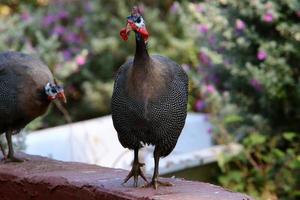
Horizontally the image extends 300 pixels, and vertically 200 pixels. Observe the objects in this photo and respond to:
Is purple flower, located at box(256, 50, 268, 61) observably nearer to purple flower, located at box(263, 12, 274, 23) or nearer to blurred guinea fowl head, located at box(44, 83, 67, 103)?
purple flower, located at box(263, 12, 274, 23)

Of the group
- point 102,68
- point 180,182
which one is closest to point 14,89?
point 180,182

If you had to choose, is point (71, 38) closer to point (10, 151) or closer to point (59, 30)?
point (59, 30)

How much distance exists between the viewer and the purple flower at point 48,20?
762cm

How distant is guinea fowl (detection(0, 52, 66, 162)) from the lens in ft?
11.0

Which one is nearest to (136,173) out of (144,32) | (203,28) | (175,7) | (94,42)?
(144,32)

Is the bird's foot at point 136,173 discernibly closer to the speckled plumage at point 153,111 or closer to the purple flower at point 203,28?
the speckled plumage at point 153,111

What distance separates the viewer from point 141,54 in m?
2.68

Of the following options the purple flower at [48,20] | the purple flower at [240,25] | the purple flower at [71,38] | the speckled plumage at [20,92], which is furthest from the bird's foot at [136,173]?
the purple flower at [48,20]

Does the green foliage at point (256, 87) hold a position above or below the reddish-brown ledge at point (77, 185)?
above

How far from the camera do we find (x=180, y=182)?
3035mm

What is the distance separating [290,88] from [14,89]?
2.15 metres

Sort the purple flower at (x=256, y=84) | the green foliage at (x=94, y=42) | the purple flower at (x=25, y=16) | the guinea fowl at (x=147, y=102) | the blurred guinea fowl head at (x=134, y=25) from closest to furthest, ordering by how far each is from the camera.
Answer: the blurred guinea fowl head at (x=134, y=25)
the guinea fowl at (x=147, y=102)
the purple flower at (x=256, y=84)
the purple flower at (x=25, y=16)
the green foliage at (x=94, y=42)

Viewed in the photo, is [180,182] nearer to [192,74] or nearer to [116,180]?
[116,180]

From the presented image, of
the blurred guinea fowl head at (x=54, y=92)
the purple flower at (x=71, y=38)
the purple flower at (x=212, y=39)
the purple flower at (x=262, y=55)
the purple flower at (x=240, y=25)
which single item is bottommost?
the blurred guinea fowl head at (x=54, y=92)
